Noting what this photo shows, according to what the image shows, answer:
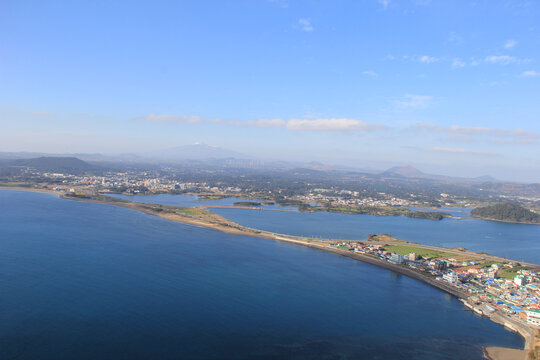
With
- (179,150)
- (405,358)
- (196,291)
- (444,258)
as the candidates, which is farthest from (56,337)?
(179,150)

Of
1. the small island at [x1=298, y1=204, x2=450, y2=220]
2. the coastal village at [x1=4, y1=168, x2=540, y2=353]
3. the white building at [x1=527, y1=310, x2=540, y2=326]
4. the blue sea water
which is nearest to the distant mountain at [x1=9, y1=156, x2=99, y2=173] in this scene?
the coastal village at [x1=4, y1=168, x2=540, y2=353]

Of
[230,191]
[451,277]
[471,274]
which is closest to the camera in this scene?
[451,277]

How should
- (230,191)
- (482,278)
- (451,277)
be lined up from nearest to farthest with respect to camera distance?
(451,277) < (482,278) < (230,191)

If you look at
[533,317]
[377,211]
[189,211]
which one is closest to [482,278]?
[533,317]

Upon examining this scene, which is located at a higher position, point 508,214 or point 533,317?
point 508,214

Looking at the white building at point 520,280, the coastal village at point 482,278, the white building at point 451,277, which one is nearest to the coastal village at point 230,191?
the coastal village at point 482,278

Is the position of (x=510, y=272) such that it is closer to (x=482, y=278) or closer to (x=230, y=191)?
(x=482, y=278)

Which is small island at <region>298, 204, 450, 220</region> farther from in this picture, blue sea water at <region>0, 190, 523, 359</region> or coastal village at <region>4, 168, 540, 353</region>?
blue sea water at <region>0, 190, 523, 359</region>
